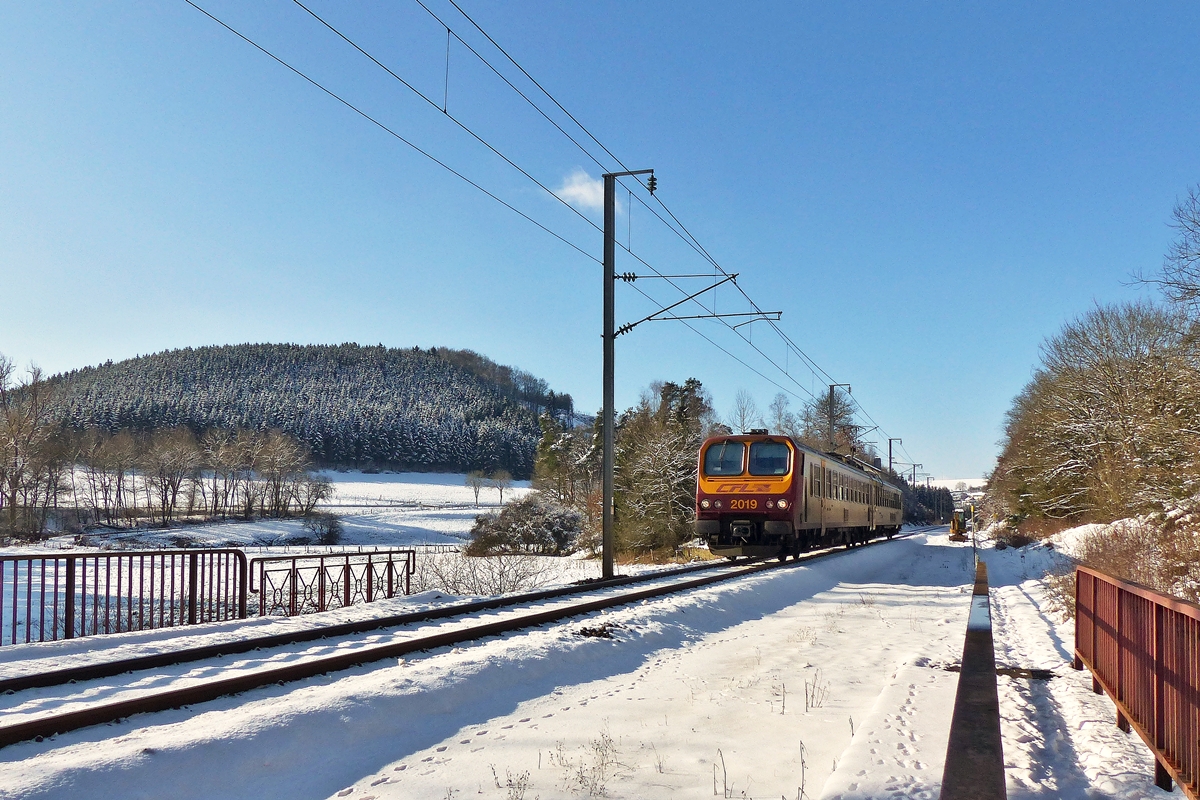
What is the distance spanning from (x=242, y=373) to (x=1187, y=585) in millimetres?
183248

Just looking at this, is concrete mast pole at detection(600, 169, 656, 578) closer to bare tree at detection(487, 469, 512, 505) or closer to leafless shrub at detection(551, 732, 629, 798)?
leafless shrub at detection(551, 732, 629, 798)

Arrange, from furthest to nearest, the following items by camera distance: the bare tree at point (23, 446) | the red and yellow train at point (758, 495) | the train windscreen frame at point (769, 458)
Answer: the bare tree at point (23, 446)
the train windscreen frame at point (769, 458)
the red and yellow train at point (758, 495)

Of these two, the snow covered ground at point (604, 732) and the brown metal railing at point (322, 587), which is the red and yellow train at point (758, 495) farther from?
the snow covered ground at point (604, 732)

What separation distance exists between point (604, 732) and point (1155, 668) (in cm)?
355

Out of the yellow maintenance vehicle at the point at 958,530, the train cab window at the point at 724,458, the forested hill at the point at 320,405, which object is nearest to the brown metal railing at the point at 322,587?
the train cab window at the point at 724,458

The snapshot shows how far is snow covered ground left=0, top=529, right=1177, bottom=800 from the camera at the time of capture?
4656 mm

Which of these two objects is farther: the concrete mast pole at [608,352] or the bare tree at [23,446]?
the bare tree at [23,446]

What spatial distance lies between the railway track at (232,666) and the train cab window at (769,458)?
8.97m

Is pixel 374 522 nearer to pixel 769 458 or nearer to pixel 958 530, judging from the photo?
pixel 958 530

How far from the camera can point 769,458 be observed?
20297 millimetres

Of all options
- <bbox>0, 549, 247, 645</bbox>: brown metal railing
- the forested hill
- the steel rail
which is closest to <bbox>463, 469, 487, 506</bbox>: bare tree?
the forested hill

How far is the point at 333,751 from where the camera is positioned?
5387 millimetres

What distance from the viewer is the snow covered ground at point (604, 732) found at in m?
4.66

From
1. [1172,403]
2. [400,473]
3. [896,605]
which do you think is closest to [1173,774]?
[896,605]
